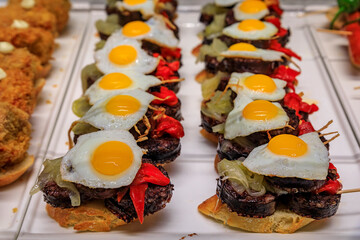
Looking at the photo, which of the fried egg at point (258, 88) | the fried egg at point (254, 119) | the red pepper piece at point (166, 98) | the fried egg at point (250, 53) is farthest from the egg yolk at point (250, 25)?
the fried egg at point (254, 119)

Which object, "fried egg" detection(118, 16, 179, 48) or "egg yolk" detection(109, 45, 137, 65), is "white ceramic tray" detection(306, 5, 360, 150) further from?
"egg yolk" detection(109, 45, 137, 65)

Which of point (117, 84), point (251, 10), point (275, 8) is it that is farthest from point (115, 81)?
point (275, 8)

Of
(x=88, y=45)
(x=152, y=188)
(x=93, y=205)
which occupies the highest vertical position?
(x=152, y=188)

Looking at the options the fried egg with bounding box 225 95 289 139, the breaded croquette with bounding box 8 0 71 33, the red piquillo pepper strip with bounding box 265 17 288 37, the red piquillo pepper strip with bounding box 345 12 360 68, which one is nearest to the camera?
the fried egg with bounding box 225 95 289 139

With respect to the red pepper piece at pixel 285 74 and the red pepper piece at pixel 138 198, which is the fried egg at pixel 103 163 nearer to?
the red pepper piece at pixel 138 198

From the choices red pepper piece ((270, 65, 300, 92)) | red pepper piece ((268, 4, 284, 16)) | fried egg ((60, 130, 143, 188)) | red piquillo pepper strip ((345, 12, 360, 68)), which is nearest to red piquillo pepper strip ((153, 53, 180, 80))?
red pepper piece ((270, 65, 300, 92))

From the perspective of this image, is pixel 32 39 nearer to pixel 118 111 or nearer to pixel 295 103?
pixel 118 111

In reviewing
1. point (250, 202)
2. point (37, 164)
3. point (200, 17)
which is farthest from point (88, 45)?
point (250, 202)

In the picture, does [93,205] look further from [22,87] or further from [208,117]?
[22,87]
